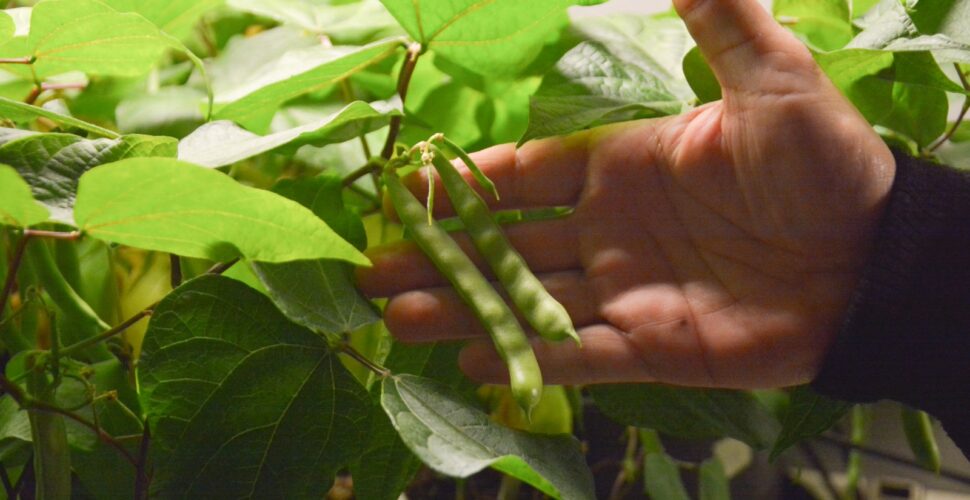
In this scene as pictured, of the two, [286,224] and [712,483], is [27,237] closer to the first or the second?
[286,224]

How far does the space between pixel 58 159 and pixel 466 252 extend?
0.28 m

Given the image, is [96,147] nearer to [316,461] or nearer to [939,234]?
[316,461]

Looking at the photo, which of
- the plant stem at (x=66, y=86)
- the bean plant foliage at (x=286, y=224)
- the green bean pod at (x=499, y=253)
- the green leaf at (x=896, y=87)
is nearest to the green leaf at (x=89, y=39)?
the bean plant foliage at (x=286, y=224)

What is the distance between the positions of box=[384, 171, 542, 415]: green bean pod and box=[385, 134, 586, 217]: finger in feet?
0.10

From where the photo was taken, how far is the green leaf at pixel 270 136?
472 mm

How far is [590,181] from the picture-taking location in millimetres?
625

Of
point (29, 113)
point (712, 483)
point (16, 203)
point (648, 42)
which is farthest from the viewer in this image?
point (712, 483)

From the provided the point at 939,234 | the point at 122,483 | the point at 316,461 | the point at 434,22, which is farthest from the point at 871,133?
the point at 122,483

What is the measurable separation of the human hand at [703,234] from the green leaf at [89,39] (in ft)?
0.69

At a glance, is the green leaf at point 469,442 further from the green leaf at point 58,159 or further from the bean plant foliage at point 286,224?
the green leaf at point 58,159

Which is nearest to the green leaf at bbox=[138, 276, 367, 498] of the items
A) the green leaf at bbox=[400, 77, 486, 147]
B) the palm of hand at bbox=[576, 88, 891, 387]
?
the palm of hand at bbox=[576, 88, 891, 387]

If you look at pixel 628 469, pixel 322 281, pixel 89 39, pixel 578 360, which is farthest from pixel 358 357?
pixel 628 469

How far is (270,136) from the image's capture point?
0.51 metres

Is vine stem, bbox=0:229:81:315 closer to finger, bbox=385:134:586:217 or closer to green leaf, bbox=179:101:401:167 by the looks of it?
green leaf, bbox=179:101:401:167
